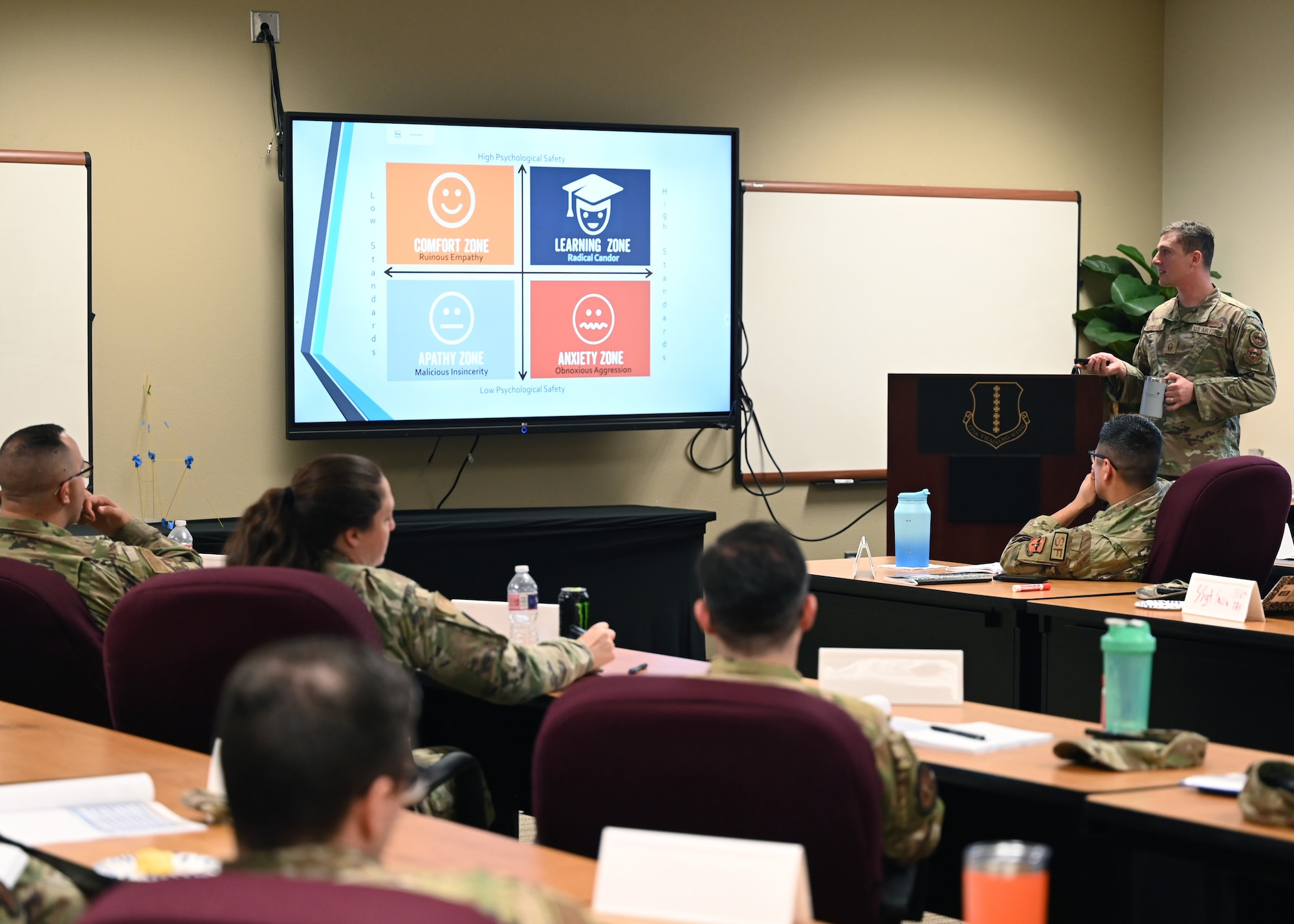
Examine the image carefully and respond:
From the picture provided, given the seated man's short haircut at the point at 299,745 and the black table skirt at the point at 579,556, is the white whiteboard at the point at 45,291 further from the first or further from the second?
the seated man's short haircut at the point at 299,745

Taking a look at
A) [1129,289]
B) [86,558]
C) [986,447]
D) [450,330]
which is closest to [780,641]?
[86,558]

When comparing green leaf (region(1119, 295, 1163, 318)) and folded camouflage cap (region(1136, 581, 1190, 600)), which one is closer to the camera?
folded camouflage cap (region(1136, 581, 1190, 600))

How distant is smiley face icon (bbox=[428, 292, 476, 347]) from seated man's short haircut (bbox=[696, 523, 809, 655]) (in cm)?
361

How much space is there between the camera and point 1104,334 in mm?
6680

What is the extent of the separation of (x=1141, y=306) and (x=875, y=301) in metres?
1.30

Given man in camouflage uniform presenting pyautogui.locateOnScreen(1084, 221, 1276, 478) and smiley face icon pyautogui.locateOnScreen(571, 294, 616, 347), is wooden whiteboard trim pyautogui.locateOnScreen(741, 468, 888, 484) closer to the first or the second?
smiley face icon pyautogui.locateOnScreen(571, 294, 616, 347)

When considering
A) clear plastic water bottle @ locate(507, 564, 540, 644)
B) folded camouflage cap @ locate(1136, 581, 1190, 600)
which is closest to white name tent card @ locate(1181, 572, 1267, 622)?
folded camouflage cap @ locate(1136, 581, 1190, 600)

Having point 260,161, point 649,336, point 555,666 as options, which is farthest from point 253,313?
point 555,666

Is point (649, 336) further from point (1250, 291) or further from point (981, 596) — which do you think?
point (1250, 291)

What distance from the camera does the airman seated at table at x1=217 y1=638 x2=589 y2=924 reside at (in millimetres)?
1013

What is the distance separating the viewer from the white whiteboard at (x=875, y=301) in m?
6.21

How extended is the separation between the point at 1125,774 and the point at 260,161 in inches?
167

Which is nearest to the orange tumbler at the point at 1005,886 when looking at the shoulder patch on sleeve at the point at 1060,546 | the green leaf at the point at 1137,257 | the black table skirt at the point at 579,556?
the shoulder patch on sleeve at the point at 1060,546

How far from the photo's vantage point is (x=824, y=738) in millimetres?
1647
